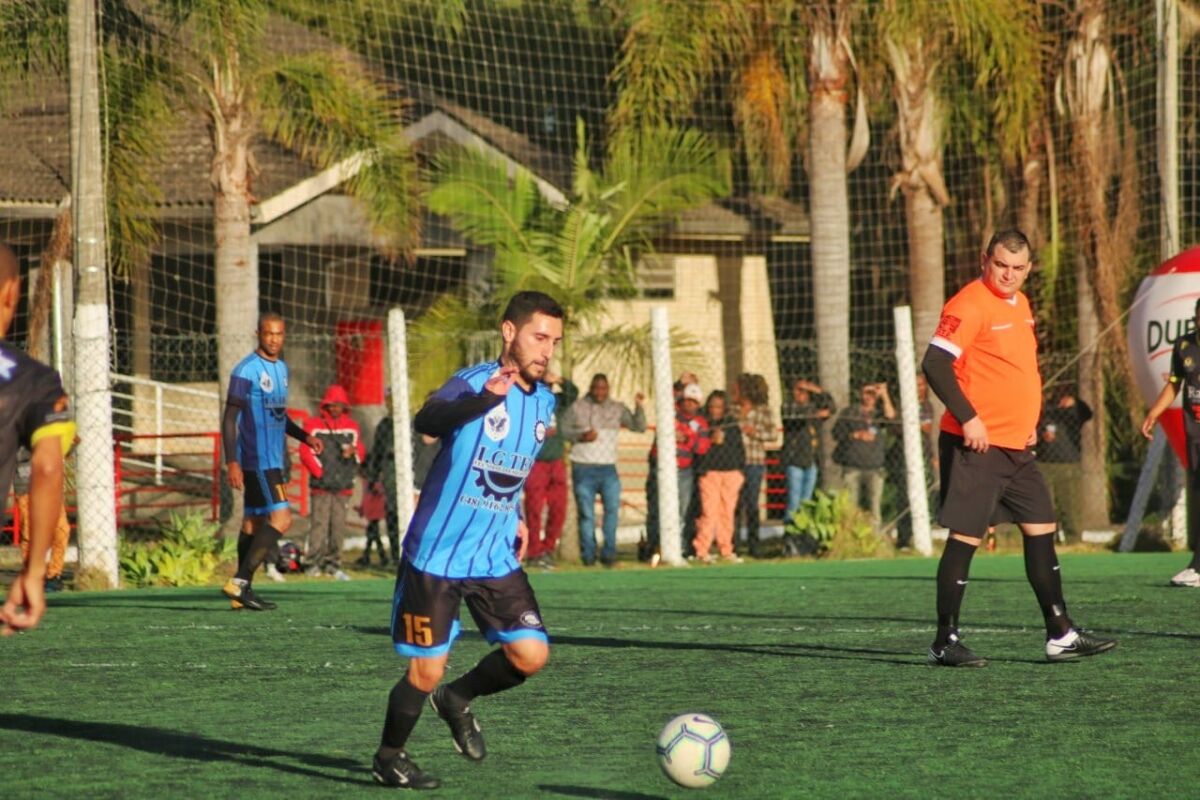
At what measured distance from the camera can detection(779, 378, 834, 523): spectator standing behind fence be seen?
63.8 feet

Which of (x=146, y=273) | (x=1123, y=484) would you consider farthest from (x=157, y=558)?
(x=1123, y=484)

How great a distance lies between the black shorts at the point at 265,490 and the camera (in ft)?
39.0

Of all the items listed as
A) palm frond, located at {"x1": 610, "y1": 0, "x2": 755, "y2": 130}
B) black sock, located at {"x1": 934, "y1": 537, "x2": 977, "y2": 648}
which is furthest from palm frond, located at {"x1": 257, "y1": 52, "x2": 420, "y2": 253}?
black sock, located at {"x1": 934, "y1": 537, "x2": 977, "y2": 648}

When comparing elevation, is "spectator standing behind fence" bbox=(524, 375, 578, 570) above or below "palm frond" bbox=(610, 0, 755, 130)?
below

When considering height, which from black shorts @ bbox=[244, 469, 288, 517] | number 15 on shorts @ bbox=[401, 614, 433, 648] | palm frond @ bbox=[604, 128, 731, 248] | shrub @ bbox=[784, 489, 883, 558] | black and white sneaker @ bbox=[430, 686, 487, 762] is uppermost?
palm frond @ bbox=[604, 128, 731, 248]

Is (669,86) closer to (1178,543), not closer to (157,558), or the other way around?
(1178,543)

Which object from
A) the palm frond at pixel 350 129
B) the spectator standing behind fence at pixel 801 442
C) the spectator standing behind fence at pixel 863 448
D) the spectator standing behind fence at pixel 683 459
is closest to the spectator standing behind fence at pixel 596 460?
the spectator standing behind fence at pixel 683 459

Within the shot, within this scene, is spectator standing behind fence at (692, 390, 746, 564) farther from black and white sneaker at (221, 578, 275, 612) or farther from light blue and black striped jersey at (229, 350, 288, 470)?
light blue and black striped jersey at (229, 350, 288, 470)

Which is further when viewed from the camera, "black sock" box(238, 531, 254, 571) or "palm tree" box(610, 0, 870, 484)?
"palm tree" box(610, 0, 870, 484)

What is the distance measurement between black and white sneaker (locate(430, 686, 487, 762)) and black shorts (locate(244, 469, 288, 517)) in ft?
19.6

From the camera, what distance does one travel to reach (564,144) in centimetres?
2695

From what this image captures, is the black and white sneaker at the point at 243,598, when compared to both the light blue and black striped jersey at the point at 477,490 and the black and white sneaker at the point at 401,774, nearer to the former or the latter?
the light blue and black striped jersey at the point at 477,490

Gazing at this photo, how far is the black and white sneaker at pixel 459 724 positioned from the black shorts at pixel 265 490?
5.99 meters

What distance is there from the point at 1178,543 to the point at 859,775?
14.0m
